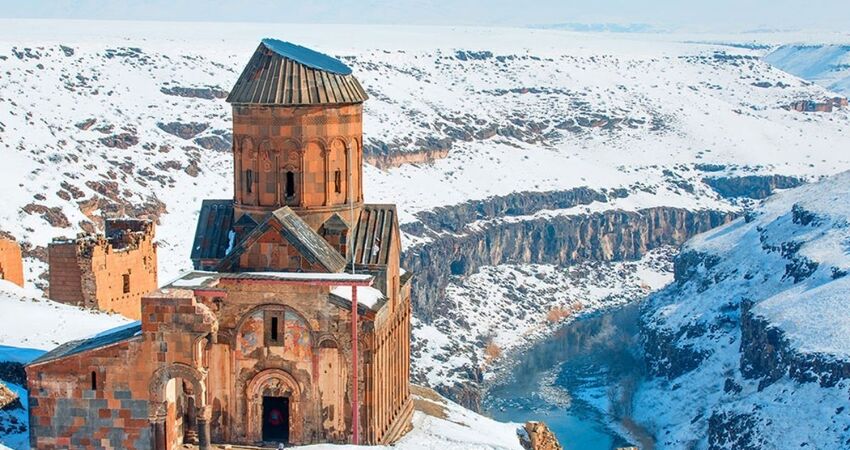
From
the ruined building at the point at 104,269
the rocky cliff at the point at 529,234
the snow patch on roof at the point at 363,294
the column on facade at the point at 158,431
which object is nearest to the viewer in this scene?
the column on facade at the point at 158,431

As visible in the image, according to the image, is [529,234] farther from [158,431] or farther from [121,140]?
[158,431]

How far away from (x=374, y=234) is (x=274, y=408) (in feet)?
19.3

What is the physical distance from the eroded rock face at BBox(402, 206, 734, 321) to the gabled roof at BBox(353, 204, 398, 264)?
9453 cm

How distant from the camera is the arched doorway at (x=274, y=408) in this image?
39.2 m

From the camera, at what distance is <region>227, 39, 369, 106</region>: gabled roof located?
4034 centimetres

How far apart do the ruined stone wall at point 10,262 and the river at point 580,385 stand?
47.5 metres

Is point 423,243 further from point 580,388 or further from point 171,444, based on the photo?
point 171,444

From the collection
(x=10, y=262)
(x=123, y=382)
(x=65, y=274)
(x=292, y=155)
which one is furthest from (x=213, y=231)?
(x=10, y=262)

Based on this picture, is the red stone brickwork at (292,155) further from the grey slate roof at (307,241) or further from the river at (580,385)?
the river at (580,385)

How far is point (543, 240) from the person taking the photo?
580ft

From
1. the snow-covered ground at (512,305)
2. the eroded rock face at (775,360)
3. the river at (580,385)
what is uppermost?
the eroded rock face at (775,360)

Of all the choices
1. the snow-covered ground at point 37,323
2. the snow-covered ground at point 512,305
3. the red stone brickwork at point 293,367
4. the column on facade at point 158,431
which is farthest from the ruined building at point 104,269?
the snow-covered ground at point 512,305

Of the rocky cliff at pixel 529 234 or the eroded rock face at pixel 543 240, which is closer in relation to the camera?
the eroded rock face at pixel 543 240

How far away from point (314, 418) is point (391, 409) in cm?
414
